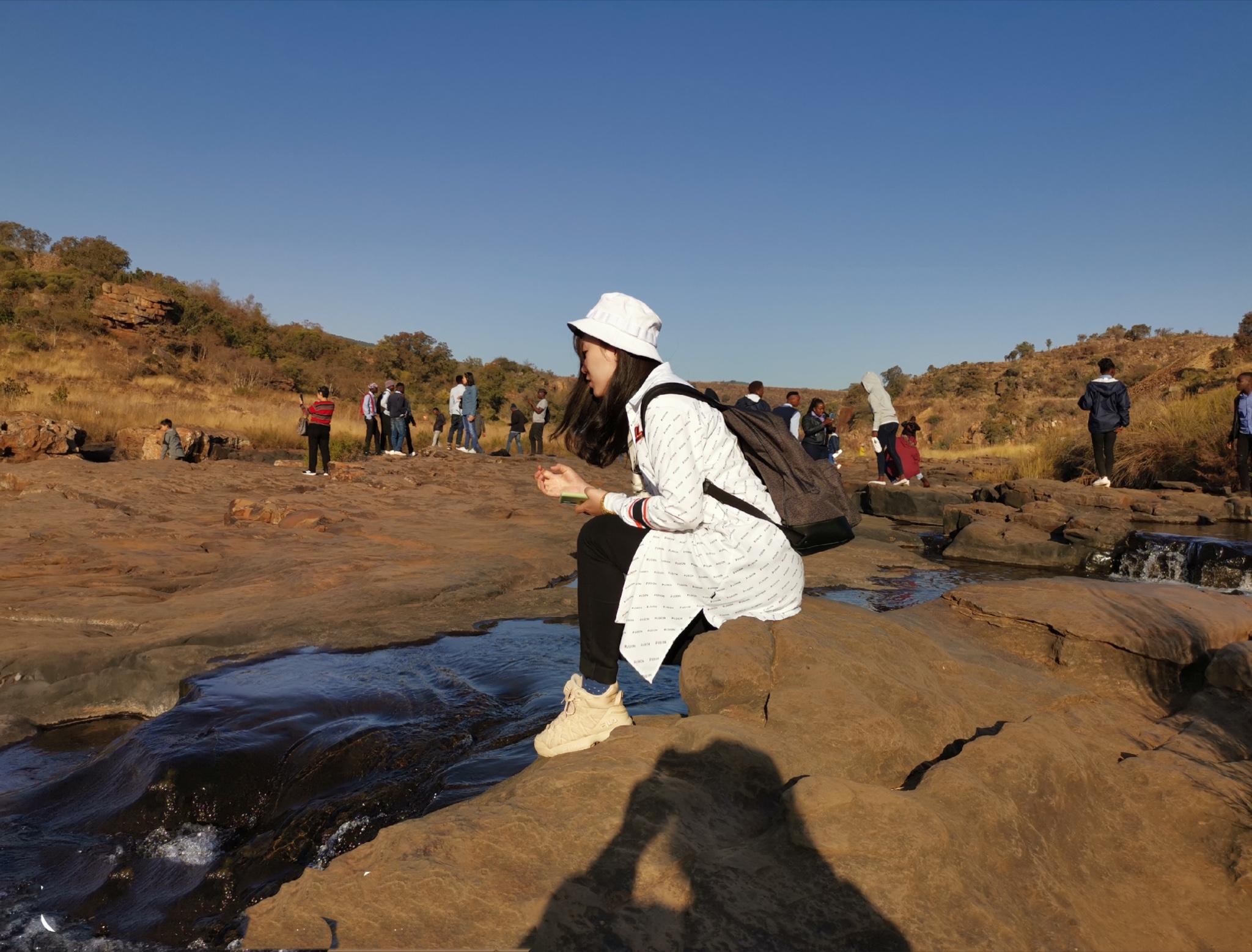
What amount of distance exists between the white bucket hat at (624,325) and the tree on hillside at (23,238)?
6211 cm

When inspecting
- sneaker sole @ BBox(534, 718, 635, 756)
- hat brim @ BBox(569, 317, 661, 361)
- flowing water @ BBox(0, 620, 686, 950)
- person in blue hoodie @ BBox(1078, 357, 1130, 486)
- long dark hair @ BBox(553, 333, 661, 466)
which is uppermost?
person in blue hoodie @ BBox(1078, 357, 1130, 486)

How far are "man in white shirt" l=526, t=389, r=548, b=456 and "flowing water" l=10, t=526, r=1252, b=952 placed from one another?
18051 mm

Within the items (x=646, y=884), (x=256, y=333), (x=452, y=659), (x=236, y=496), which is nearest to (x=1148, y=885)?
(x=646, y=884)

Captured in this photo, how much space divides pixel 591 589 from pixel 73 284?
4470cm

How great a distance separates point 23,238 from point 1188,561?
63565mm

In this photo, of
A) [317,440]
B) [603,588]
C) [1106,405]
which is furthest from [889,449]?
[603,588]

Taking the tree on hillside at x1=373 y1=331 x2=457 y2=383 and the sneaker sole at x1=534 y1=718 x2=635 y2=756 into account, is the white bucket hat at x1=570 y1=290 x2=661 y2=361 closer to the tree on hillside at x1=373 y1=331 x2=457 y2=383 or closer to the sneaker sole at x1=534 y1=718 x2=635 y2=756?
the sneaker sole at x1=534 y1=718 x2=635 y2=756

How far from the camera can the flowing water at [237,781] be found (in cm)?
252

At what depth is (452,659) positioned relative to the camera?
193 inches

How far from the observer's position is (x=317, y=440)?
53.6ft

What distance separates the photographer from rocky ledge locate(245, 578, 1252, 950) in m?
1.86

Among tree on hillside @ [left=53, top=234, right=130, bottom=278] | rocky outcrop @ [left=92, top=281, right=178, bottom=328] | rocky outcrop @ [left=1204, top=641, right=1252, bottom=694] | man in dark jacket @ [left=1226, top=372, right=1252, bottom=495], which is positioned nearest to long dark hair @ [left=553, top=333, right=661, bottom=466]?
rocky outcrop @ [left=1204, top=641, right=1252, bottom=694]

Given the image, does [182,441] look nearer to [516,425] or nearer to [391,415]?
[391,415]

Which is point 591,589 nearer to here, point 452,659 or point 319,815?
point 319,815
